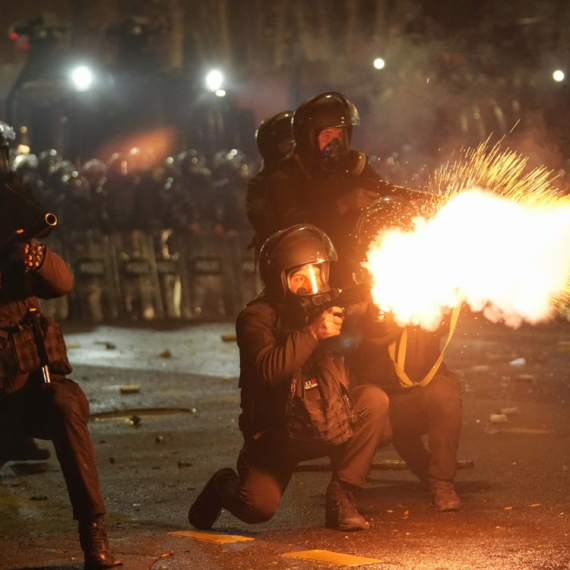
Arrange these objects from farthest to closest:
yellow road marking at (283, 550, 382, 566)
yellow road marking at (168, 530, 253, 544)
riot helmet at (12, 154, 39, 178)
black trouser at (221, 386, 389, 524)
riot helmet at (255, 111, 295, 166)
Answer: riot helmet at (12, 154, 39, 178) < riot helmet at (255, 111, 295, 166) < black trouser at (221, 386, 389, 524) < yellow road marking at (168, 530, 253, 544) < yellow road marking at (283, 550, 382, 566)

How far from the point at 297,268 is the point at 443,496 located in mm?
1438

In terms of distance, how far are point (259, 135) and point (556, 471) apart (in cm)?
343

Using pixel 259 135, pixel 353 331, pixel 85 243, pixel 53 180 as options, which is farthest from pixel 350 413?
pixel 53 180

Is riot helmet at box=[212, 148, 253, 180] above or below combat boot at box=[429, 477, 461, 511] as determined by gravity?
above

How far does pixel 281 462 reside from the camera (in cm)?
574

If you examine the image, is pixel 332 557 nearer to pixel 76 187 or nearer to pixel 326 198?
pixel 326 198

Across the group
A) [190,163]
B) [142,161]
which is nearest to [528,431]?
[190,163]

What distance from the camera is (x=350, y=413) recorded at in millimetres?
5684

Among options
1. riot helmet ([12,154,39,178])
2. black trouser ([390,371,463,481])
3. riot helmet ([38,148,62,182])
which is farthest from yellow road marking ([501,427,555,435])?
riot helmet ([38,148,62,182])

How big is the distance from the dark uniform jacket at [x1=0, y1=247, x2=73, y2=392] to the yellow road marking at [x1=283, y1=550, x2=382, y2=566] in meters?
1.41

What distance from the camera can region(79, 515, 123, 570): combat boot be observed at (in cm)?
491

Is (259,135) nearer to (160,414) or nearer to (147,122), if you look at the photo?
(160,414)

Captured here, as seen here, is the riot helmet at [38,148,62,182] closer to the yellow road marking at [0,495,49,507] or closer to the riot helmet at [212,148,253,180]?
the riot helmet at [212,148,253,180]

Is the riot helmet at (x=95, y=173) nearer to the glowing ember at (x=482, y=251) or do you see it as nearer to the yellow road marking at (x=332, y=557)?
the glowing ember at (x=482, y=251)
